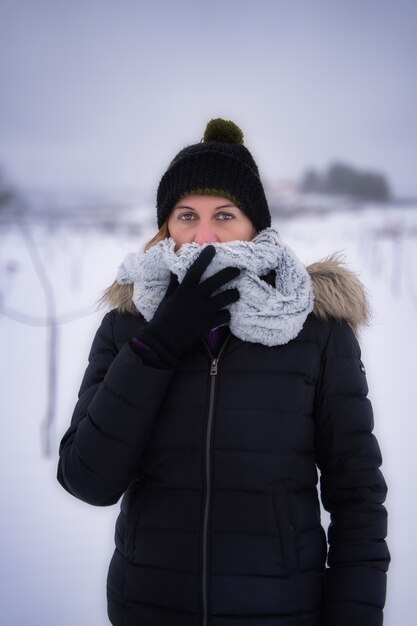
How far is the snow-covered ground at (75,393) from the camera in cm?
209

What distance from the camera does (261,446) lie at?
0.87 meters

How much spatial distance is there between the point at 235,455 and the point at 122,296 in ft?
1.36

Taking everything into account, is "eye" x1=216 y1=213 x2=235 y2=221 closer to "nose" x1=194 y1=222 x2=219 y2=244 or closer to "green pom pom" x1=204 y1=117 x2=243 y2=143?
"nose" x1=194 y1=222 x2=219 y2=244

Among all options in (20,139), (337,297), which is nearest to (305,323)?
(337,297)

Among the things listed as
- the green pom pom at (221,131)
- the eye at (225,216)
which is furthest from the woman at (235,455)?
the green pom pom at (221,131)

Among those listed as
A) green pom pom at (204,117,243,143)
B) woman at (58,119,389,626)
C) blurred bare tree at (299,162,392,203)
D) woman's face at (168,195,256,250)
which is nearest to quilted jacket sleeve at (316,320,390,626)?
woman at (58,119,389,626)

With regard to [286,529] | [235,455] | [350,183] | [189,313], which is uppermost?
[350,183]

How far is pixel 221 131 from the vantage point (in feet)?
Result: 3.85

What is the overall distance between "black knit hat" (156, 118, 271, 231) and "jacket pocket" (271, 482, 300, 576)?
56 cm

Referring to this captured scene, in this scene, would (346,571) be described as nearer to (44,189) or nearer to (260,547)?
(260,547)

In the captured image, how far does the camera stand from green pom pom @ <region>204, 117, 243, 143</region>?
1.17 m

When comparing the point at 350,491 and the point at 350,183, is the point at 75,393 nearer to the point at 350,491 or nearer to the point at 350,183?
the point at 350,183

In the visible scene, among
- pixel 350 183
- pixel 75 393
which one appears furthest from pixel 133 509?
pixel 350 183

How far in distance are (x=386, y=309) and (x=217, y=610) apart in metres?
3.11
